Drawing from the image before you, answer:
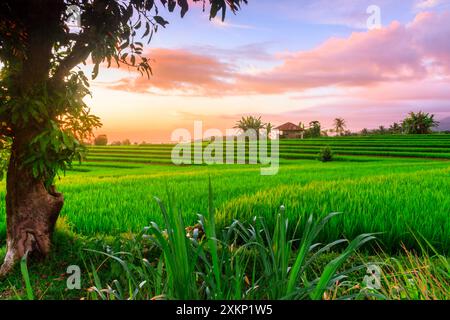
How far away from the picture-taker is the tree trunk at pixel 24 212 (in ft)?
13.2

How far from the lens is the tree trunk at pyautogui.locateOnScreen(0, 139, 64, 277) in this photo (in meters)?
4.04

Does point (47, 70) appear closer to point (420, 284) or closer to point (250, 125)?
point (420, 284)

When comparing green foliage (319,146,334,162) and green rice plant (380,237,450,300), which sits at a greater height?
green rice plant (380,237,450,300)

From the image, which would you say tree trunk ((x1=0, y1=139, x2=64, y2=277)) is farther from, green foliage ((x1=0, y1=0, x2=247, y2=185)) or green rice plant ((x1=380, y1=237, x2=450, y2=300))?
green rice plant ((x1=380, y1=237, x2=450, y2=300))

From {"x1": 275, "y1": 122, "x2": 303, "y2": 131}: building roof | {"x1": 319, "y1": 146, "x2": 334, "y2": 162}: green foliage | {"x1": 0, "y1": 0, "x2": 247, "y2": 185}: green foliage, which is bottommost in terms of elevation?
{"x1": 319, "y1": 146, "x2": 334, "y2": 162}: green foliage

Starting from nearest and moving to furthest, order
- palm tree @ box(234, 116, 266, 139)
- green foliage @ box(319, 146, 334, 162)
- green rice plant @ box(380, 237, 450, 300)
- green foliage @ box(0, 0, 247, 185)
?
green rice plant @ box(380, 237, 450, 300) < green foliage @ box(0, 0, 247, 185) < green foliage @ box(319, 146, 334, 162) < palm tree @ box(234, 116, 266, 139)

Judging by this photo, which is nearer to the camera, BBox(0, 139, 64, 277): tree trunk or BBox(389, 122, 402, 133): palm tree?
BBox(0, 139, 64, 277): tree trunk

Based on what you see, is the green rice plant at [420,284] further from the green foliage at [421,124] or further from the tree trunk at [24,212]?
the green foliage at [421,124]

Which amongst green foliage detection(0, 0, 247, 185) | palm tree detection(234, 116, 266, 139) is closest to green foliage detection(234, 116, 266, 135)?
palm tree detection(234, 116, 266, 139)

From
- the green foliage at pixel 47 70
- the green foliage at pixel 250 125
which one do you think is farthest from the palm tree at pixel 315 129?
the green foliage at pixel 47 70

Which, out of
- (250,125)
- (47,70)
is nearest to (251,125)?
(250,125)

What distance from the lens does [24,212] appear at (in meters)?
4.09
